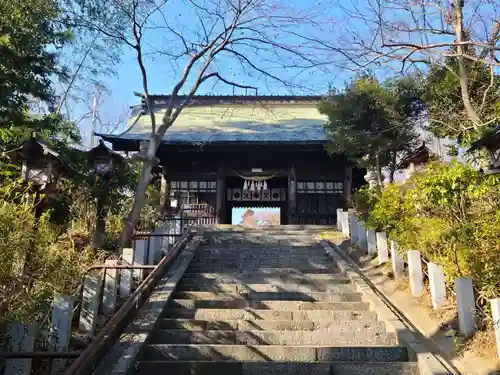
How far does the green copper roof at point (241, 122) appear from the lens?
52.3 ft

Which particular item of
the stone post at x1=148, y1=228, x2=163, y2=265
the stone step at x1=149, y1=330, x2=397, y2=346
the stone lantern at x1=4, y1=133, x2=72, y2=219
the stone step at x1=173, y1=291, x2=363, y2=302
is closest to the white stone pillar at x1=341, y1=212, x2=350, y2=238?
the stone step at x1=173, y1=291, x2=363, y2=302

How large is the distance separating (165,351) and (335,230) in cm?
833

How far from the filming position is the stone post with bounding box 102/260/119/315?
17.3 ft

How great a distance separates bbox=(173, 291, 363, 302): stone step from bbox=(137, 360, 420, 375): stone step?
195 cm

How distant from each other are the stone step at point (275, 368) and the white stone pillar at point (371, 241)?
408cm

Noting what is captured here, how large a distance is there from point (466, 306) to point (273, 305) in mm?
2639

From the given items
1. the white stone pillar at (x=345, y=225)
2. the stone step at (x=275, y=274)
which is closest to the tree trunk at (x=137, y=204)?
the stone step at (x=275, y=274)

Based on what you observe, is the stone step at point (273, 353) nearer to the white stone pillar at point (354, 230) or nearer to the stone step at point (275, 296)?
the stone step at point (275, 296)

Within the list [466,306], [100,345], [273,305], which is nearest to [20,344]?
[100,345]

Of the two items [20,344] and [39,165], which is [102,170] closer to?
[39,165]

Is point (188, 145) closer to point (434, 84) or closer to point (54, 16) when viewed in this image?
point (54, 16)

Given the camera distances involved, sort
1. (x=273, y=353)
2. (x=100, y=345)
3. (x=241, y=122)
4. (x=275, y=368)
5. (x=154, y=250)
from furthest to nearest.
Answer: (x=241, y=122)
(x=154, y=250)
(x=273, y=353)
(x=275, y=368)
(x=100, y=345)

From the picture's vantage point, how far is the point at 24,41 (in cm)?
756

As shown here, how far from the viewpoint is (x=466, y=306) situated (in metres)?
4.70
